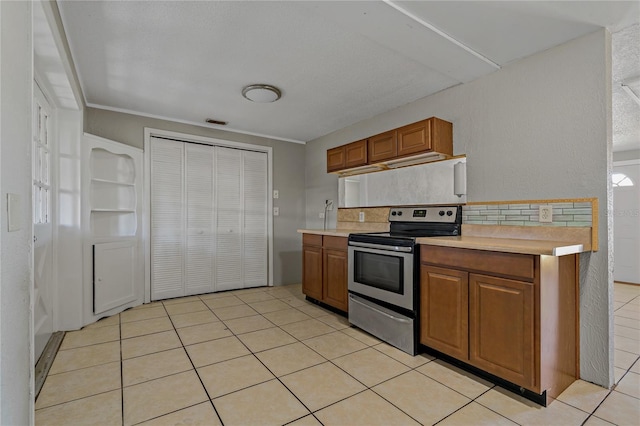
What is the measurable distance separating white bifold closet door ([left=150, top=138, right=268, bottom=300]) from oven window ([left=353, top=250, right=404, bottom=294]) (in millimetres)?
2066

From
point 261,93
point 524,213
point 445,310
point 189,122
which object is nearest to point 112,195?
point 189,122

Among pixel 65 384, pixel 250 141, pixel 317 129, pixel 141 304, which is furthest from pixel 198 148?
pixel 65 384

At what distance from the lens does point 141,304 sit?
12.2 ft

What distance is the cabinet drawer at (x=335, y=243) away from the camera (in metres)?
3.26

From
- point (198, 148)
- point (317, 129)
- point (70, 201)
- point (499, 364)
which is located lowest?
point (499, 364)

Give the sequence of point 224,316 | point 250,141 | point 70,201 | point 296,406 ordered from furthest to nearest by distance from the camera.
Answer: point 250,141 → point 224,316 → point 70,201 → point 296,406

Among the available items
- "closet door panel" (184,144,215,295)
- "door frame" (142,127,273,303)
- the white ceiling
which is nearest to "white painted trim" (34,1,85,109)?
the white ceiling

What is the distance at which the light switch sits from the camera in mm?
1044

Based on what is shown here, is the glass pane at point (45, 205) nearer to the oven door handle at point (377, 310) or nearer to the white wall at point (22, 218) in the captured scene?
the white wall at point (22, 218)

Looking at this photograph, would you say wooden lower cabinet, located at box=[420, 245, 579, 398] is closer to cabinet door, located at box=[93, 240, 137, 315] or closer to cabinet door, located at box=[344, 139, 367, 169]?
cabinet door, located at box=[344, 139, 367, 169]

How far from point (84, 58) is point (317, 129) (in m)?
2.60

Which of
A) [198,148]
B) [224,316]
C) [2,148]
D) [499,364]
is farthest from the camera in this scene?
[198,148]

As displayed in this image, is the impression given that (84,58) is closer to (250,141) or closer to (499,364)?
(250,141)

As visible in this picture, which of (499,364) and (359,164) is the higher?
(359,164)
